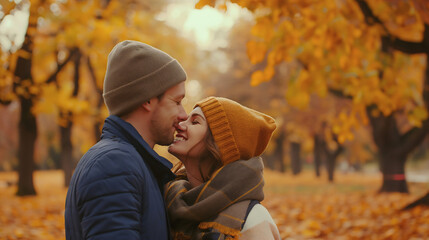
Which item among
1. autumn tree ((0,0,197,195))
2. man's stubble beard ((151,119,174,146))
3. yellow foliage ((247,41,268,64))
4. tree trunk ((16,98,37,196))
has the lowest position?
tree trunk ((16,98,37,196))

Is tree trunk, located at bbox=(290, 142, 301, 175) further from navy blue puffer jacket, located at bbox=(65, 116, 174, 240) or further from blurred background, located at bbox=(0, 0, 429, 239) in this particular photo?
navy blue puffer jacket, located at bbox=(65, 116, 174, 240)

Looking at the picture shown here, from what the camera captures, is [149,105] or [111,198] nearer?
[111,198]

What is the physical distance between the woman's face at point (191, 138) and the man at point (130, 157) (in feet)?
0.50

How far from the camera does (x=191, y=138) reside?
8.29 ft

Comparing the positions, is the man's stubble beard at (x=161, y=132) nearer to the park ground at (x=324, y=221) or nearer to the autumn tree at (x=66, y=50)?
the autumn tree at (x=66, y=50)

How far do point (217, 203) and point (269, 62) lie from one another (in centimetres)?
392

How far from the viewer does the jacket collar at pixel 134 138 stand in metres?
2.15

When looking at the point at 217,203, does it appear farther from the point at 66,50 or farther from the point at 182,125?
the point at 66,50

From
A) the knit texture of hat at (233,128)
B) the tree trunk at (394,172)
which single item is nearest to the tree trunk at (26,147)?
the tree trunk at (394,172)

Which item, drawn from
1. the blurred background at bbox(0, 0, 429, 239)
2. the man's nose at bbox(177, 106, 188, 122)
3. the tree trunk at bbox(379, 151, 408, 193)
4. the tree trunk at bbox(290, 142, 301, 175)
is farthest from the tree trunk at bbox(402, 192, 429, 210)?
the tree trunk at bbox(290, 142, 301, 175)

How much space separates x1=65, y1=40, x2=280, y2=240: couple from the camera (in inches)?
72.6

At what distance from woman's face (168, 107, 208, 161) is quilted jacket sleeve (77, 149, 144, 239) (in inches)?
23.1

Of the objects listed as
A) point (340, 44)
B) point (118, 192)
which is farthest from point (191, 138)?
point (340, 44)

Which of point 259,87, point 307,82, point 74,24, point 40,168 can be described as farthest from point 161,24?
point 40,168
